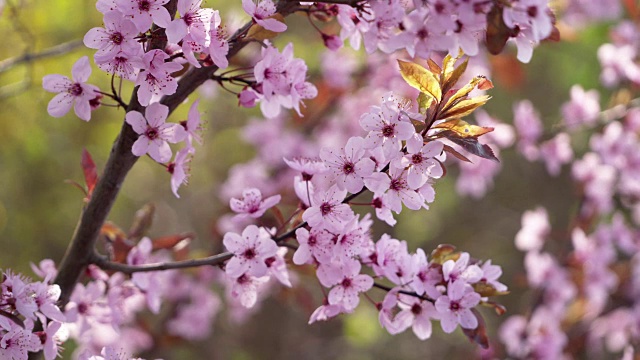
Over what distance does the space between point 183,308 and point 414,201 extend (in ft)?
5.63

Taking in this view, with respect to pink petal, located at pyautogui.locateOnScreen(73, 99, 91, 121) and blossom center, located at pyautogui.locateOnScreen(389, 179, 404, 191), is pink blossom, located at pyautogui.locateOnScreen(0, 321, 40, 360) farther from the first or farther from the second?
blossom center, located at pyautogui.locateOnScreen(389, 179, 404, 191)

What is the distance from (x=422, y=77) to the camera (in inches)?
43.0

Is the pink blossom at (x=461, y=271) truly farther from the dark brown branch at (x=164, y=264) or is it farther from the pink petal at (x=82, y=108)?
the pink petal at (x=82, y=108)

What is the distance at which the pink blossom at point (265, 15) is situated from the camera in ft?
3.63

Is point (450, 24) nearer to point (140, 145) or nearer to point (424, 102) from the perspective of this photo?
point (424, 102)

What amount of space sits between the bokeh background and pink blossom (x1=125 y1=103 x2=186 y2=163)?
1.18m

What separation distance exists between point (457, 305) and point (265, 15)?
0.58 m

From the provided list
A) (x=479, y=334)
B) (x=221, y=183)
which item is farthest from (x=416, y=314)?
(x=221, y=183)

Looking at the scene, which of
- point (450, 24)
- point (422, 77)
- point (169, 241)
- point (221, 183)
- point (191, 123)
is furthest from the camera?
point (221, 183)

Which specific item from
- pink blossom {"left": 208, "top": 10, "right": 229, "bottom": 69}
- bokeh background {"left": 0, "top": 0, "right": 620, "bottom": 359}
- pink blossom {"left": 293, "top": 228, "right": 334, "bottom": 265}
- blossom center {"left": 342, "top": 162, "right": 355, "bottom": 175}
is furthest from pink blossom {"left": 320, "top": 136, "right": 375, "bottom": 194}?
bokeh background {"left": 0, "top": 0, "right": 620, "bottom": 359}

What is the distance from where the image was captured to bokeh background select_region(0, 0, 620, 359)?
2.94 meters

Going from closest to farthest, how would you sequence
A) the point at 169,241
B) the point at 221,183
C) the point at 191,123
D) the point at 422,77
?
1. the point at 422,77
2. the point at 191,123
3. the point at 169,241
4. the point at 221,183

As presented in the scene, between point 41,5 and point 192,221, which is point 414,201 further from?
point 192,221

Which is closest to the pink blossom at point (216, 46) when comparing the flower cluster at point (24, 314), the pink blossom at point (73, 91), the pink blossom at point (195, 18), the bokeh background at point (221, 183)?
the pink blossom at point (195, 18)
